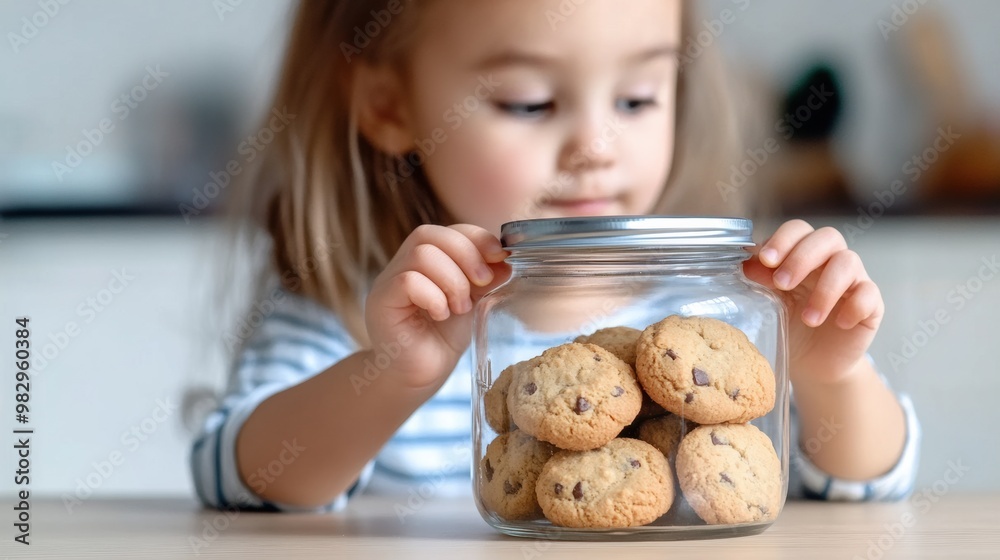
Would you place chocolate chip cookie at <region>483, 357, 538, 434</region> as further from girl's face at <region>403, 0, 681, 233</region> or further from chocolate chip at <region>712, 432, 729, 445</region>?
girl's face at <region>403, 0, 681, 233</region>

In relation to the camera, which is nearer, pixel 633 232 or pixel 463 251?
pixel 633 232

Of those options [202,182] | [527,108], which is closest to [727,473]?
[527,108]

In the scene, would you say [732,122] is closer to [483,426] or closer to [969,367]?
[483,426]

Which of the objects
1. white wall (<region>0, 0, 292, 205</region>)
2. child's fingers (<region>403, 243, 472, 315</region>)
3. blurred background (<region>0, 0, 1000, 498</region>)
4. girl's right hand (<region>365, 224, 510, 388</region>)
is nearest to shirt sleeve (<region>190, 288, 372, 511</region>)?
girl's right hand (<region>365, 224, 510, 388</region>)

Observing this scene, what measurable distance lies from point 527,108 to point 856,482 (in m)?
0.48

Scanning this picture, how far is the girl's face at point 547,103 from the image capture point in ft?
3.32

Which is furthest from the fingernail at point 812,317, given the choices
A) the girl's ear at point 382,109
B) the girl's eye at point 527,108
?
the girl's ear at point 382,109

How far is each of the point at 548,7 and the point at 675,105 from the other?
0.40 m

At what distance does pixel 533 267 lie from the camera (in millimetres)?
626

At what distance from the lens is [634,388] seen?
1.86 ft

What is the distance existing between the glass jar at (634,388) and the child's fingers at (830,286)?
0.18ft

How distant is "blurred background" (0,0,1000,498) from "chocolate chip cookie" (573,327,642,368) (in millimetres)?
1533

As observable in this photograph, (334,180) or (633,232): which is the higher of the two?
(334,180)

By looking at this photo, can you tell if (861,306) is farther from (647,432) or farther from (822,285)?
(647,432)
